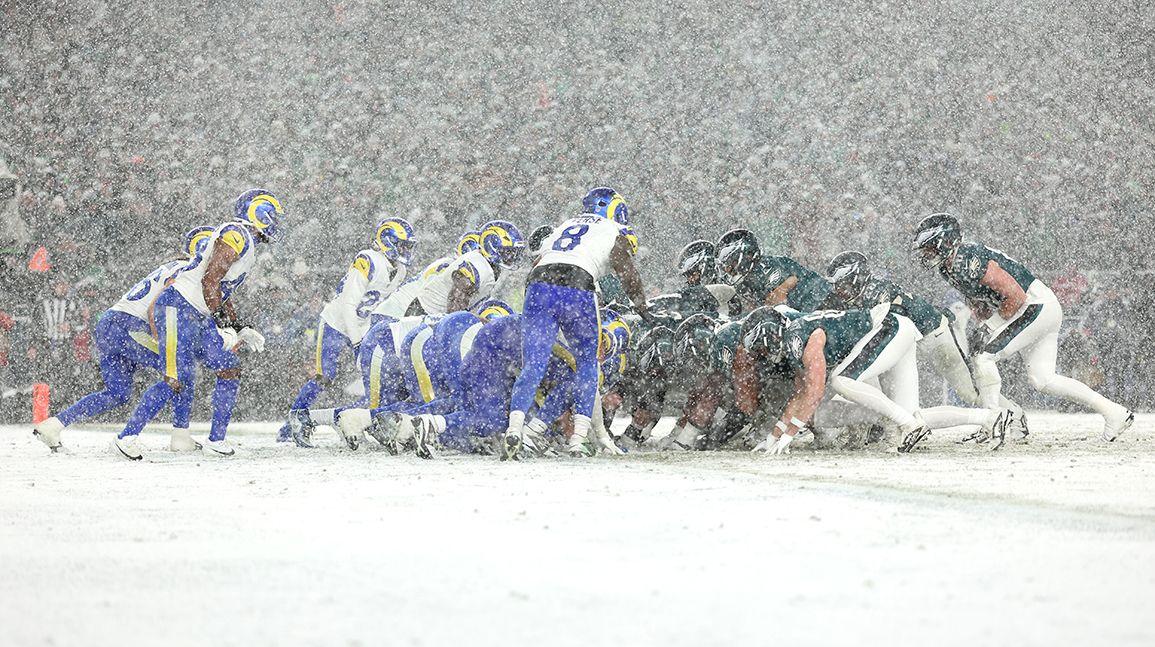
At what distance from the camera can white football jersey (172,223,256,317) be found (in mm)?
8055

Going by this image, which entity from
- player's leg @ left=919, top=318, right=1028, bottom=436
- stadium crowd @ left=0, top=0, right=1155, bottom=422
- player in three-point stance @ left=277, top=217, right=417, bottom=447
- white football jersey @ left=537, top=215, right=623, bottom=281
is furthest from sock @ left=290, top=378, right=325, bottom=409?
stadium crowd @ left=0, top=0, right=1155, bottom=422

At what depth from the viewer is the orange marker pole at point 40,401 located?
1309 centimetres

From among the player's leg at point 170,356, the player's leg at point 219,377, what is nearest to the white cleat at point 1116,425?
the player's leg at point 219,377

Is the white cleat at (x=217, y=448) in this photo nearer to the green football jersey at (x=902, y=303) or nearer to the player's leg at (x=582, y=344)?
the player's leg at (x=582, y=344)

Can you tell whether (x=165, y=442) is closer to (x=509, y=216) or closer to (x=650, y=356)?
(x=650, y=356)

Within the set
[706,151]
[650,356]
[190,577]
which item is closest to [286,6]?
[706,151]

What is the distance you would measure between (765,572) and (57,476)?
175 inches

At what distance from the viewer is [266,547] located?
13.9 ft

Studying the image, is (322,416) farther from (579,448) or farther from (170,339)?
(579,448)

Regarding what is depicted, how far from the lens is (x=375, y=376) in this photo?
8867 millimetres

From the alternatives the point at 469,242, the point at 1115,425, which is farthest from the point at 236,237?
the point at 1115,425

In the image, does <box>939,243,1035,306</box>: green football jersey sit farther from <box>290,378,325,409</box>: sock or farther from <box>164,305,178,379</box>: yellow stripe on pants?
<box>164,305,178,379</box>: yellow stripe on pants

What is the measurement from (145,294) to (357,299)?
201cm

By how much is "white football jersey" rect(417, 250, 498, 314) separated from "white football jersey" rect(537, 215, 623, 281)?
1.50 m
